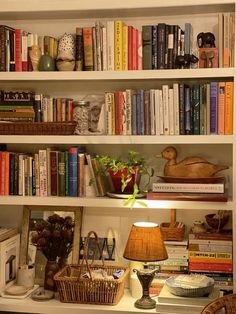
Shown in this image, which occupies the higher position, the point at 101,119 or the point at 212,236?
the point at 101,119

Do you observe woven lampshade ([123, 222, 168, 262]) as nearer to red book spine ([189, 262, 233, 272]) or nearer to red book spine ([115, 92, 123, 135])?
red book spine ([189, 262, 233, 272])

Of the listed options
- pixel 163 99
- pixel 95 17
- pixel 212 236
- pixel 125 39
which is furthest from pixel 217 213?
pixel 95 17

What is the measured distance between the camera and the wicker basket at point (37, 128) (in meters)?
2.72

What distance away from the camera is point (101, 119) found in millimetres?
2775

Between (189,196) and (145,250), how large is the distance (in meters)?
0.34

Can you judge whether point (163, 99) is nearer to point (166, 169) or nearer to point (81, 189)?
point (166, 169)

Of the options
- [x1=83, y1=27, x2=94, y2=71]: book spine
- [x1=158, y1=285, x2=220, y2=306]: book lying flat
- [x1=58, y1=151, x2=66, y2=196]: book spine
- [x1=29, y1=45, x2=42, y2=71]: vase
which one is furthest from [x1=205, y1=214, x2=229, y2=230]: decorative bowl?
[x1=29, y1=45, x2=42, y2=71]: vase

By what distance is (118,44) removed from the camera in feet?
8.81

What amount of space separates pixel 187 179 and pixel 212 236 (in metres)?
0.31

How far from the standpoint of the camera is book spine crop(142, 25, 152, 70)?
267 cm

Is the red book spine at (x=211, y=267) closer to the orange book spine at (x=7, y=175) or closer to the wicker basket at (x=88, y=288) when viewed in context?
the wicker basket at (x=88, y=288)

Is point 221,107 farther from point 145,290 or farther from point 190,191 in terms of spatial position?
point 145,290

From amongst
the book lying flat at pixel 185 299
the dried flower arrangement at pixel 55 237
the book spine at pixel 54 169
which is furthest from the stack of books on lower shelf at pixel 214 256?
the book spine at pixel 54 169

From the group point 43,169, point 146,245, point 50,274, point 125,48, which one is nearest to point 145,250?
point 146,245
